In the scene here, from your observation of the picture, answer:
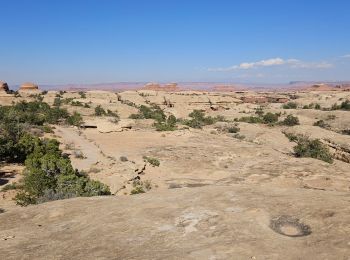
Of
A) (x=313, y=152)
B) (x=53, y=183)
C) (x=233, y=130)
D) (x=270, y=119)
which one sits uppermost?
(x=53, y=183)

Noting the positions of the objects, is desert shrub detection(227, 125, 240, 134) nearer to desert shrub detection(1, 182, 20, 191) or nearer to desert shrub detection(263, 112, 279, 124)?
desert shrub detection(263, 112, 279, 124)

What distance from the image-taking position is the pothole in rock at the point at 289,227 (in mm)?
7016

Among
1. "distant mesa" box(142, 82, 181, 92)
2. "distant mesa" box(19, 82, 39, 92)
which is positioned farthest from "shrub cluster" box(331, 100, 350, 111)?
"distant mesa" box(142, 82, 181, 92)

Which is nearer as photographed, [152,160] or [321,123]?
[152,160]

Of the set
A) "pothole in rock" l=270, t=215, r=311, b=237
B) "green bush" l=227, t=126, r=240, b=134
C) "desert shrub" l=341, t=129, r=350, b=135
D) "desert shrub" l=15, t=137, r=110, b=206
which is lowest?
"desert shrub" l=341, t=129, r=350, b=135

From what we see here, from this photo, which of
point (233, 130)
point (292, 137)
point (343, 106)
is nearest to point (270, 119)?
point (233, 130)

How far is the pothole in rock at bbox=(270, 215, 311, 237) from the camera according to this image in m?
7.02

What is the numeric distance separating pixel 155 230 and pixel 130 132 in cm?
3140

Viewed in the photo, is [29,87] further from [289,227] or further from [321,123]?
[289,227]

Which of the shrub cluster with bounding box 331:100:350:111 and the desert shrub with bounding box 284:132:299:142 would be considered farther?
the shrub cluster with bounding box 331:100:350:111

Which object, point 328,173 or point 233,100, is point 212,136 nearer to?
point 328,173

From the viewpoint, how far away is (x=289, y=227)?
7328 millimetres

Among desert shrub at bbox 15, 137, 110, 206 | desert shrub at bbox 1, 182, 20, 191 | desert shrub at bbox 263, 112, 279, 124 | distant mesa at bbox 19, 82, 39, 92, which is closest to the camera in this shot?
desert shrub at bbox 15, 137, 110, 206

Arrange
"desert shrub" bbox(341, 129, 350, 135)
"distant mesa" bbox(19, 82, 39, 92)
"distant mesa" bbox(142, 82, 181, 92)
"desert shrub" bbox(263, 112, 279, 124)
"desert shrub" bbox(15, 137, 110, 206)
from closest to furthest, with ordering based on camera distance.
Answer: "desert shrub" bbox(15, 137, 110, 206) < "desert shrub" bbox(341, 129, 350, 135) < "desert shrub" bbox(263, 112, 279, 124) < "distant mesa" bbox(19, 82, 39, 92) < "distant mesa" bbox(142, 82, 181, 92)
